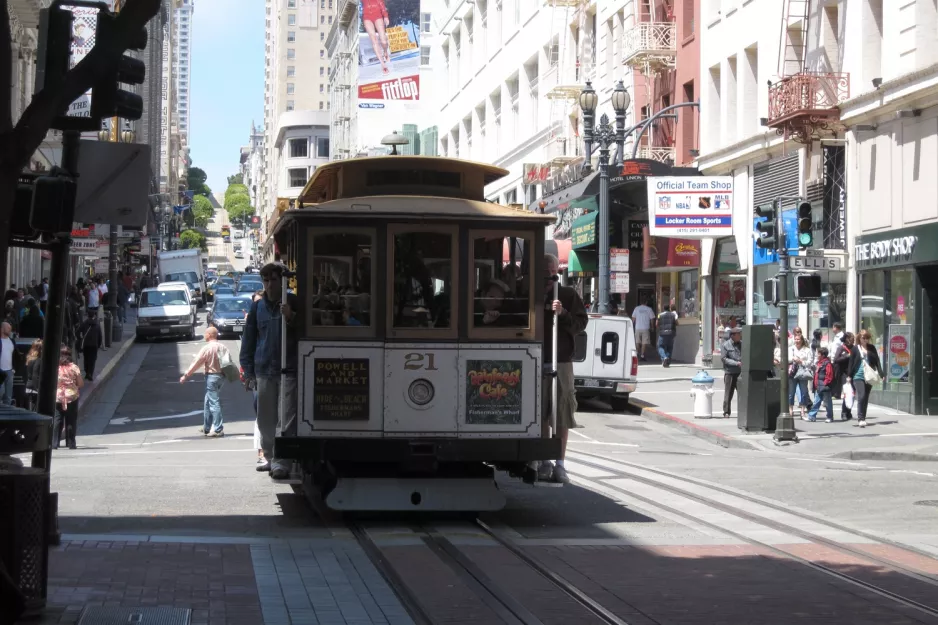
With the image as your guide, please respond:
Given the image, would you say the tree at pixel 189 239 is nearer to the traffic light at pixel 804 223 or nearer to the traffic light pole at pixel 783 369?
the traffic light pole at pixel 783 369

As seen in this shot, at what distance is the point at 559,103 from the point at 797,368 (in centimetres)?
2552

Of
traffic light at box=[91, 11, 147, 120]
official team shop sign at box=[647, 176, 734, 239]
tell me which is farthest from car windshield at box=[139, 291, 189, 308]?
traffic light at box=[91, 11, 147, 120]

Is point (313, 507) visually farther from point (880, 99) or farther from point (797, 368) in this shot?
point (880, 99)

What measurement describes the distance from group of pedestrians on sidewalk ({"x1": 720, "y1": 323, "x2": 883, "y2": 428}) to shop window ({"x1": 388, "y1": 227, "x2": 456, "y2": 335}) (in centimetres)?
1322

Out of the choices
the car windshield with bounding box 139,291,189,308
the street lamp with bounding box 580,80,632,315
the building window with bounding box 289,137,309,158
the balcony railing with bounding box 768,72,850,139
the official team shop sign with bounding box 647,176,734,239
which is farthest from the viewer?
the building window with bounding box 289,137,309,158

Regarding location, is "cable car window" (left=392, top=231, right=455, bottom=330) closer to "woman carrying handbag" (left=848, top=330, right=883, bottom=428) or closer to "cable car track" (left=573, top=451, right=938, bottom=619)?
"cable car track" (left=573, top=451, right=938, bottom=619)

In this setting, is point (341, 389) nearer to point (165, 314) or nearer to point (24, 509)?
point (24, 509)

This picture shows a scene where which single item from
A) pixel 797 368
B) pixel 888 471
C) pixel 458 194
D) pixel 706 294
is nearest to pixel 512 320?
pixel 458 194

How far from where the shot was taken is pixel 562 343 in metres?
11.5

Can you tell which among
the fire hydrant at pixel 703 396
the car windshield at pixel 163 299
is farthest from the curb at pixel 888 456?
the car windshield at pixel 163 299

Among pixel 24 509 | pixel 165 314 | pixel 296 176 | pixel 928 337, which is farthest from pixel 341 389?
pixel 296 176

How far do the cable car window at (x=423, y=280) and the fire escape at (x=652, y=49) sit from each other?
91.5 ft

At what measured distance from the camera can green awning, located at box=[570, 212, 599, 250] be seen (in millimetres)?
39750

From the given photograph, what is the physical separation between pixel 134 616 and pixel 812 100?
23.2m
